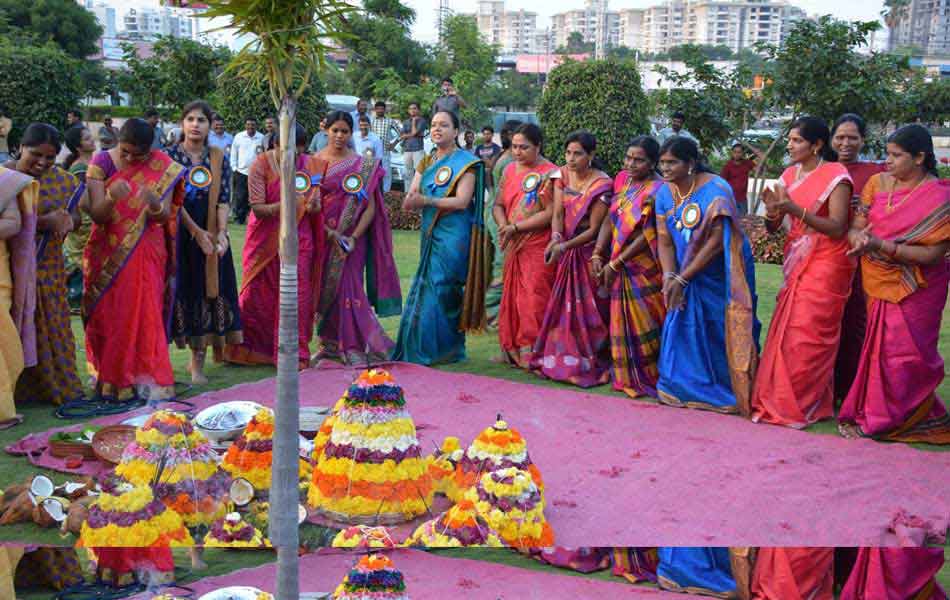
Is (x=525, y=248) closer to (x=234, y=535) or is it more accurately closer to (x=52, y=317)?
(x=52, y=317)

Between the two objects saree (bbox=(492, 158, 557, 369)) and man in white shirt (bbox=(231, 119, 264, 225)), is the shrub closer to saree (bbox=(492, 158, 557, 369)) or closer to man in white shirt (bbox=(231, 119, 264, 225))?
saree (bbox=(492, 158, 557, 369))

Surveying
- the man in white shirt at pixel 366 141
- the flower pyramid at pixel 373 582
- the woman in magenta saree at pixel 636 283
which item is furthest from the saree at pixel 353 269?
the man in white shirt at pixel 366 141

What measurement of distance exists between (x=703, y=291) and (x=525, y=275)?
4.64 ft

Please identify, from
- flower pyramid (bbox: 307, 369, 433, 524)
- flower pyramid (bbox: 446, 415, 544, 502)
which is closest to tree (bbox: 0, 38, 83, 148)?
flower pyramid (bbox: 307, 369, 433, 524)

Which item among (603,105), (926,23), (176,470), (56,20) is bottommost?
(176,470)

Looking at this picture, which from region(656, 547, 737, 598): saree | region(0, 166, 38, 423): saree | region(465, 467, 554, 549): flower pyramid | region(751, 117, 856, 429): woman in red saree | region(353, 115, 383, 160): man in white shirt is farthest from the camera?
region(353, 115, 383, 160): man in white shirt

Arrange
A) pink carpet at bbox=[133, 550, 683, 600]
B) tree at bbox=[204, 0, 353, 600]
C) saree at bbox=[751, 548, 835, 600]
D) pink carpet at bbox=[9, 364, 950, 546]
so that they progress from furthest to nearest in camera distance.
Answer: pink carpet at bbox=[9, 364, 950, 546]
saree at bbox=[751, 548, 835, 600]
pink carpet at bbox=[133, 550, 683, 600]
tree at bbox=[204, 0, 353, 600]

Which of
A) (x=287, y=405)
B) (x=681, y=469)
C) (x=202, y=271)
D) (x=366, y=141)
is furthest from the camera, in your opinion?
(x=366, y=141)

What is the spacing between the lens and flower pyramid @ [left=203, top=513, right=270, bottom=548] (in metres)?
4.15

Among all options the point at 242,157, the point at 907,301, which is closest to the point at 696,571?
the point at 907,301

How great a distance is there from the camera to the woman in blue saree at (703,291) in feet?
20.4

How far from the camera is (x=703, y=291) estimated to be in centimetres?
641

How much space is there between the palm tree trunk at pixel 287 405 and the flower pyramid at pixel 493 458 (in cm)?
153

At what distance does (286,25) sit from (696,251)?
4001 millimetres
